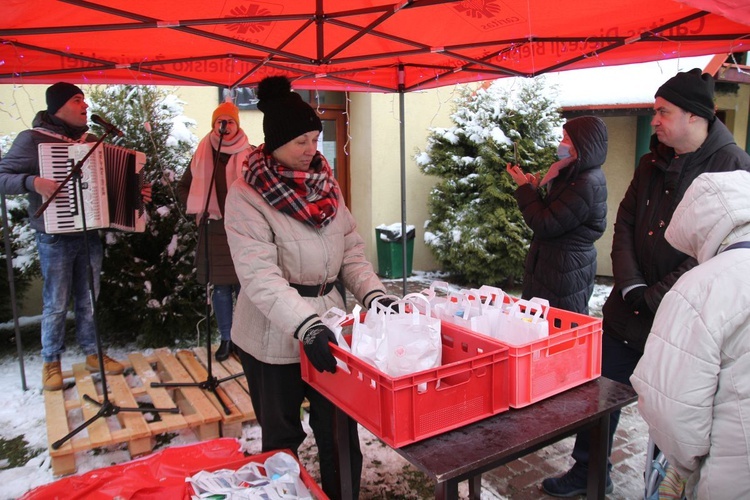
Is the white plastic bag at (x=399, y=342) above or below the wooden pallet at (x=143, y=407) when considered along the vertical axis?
above

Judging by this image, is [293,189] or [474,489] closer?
[293,189]

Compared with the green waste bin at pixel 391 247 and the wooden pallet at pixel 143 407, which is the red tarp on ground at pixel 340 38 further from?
the green waste bin at pixel 391 247

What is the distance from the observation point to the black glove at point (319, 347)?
193 centimetres

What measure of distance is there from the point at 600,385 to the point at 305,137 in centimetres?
153

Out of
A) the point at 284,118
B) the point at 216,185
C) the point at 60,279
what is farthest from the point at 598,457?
the point at 60,279

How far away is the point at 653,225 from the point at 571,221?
70 cm

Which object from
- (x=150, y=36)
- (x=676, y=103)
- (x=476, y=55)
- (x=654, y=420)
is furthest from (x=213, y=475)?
(x=476, y=55)

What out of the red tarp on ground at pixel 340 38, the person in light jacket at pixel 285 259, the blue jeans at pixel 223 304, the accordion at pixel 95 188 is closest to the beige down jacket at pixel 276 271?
the person in light jacket at pixel 285 259

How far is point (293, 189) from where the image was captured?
2309mm

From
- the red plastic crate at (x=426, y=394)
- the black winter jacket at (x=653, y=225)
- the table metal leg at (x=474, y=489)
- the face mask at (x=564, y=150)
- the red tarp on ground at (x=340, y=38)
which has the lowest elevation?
the table metal leg at (x=474, y=489)

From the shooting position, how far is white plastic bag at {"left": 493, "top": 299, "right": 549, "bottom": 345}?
199cm

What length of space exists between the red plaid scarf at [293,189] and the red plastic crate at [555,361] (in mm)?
717

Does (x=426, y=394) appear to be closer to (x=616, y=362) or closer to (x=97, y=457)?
(x=616, y=362)

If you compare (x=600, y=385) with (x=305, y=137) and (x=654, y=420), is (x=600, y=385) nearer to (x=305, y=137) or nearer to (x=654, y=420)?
(x=654, y=420)
